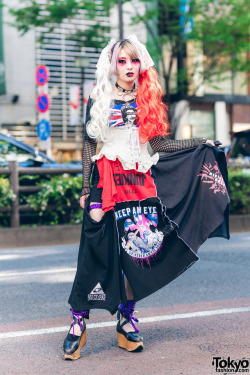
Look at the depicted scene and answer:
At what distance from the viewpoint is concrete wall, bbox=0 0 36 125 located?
2588cm

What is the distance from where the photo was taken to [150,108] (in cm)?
375

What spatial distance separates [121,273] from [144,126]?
0.93 meters

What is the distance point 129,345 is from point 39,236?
6.28 m

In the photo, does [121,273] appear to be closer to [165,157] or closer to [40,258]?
[165,157]

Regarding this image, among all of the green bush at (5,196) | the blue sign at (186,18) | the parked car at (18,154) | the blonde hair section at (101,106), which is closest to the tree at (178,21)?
the blue sign at (186,18)

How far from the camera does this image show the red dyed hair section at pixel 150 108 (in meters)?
3.74

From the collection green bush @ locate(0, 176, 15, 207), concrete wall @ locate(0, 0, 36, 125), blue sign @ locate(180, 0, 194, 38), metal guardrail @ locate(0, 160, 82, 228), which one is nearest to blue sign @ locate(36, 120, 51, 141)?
blue sign @ locate(180, 0, 194, 38)

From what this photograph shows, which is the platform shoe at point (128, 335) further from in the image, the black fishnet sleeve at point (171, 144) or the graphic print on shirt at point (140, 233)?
the black fishnet sleeve at point (171, 144)

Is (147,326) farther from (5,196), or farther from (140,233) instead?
(5,196)

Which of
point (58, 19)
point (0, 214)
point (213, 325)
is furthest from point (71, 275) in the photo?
point (58, 19)

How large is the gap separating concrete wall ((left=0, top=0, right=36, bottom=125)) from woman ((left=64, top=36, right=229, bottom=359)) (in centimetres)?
2288

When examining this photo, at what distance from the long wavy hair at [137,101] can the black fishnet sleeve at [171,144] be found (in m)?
0.08

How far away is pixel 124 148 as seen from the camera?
3.72 m

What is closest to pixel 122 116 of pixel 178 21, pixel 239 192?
pixel 239 192
